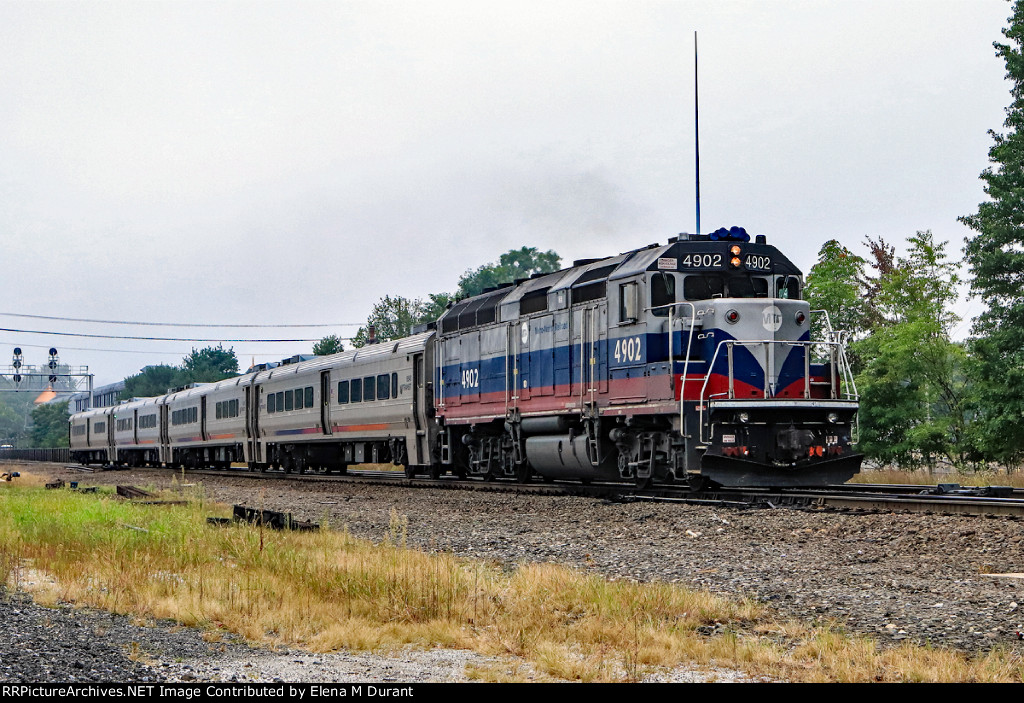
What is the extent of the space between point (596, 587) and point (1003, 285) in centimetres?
2557

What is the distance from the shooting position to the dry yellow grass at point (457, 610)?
6.15 metres

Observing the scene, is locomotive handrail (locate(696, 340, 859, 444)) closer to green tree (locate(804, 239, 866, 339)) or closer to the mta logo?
the mta logo

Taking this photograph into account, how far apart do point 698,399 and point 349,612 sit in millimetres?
9176

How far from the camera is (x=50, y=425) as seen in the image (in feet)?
424

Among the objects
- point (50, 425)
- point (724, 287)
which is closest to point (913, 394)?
point (724, 287)

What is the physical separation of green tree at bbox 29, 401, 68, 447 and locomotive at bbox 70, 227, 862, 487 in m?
108

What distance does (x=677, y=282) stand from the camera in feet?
55.6

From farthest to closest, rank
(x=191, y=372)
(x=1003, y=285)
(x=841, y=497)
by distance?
(x=191, y=372)
(x=1003, y=285)
(x=841, y=497)

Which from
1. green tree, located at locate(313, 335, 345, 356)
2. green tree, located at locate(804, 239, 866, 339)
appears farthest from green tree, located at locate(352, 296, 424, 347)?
green tree, located at locate(804, 239, 866, 339)

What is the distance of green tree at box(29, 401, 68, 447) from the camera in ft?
406

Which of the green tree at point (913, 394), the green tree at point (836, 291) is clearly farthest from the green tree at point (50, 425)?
the green tree at point (913, 394)

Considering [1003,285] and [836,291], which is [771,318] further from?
[836,291]

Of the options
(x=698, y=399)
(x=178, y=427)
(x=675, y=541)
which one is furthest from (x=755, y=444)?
(x=178, y=427)

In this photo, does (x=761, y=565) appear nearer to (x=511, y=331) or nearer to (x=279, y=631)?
(x=279, y=631)
